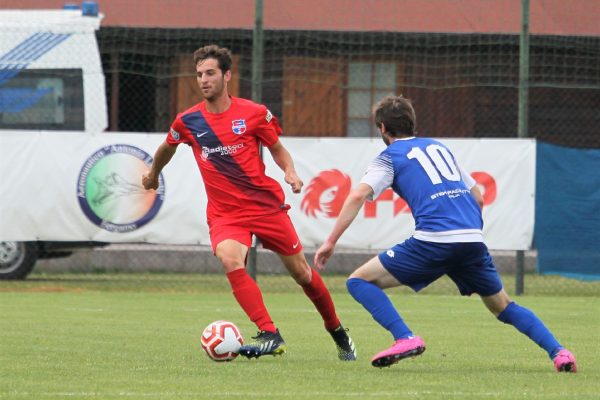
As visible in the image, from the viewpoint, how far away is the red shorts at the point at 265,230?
8953mm

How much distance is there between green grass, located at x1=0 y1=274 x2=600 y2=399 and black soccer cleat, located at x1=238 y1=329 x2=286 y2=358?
0.08 meters

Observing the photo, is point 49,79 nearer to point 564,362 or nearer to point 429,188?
point 429,188

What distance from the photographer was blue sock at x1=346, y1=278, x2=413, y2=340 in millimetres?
8023

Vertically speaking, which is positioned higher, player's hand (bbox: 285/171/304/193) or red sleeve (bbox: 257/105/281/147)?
red sleeve (bbox: 257/105/281/147)

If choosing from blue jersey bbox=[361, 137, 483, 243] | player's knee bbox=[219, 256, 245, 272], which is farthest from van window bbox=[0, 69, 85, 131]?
blue jersey bbox=[361, 137, 483, 243]

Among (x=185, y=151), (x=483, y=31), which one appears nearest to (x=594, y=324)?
(x=185, y=151)

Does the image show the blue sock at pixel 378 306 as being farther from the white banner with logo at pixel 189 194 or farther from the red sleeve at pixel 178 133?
the white banner with logo at pixel 189 194

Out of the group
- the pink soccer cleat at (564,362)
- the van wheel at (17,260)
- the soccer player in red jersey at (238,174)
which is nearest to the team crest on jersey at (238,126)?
the soccer player in red jersey at (238,174)

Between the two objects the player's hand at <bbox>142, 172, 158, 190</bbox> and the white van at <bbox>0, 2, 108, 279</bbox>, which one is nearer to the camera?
the player's hand at <bbox>142, 172, 158, 190</bbox>

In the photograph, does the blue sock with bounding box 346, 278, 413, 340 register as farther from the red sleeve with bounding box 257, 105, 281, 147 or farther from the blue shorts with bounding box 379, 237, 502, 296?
the red sleeve with bounding box 257, 105, 281, 147

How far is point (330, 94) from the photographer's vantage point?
23.4 metres

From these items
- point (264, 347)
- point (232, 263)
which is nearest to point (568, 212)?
point (232, 263)

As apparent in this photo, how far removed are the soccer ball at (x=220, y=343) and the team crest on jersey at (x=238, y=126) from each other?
127 cm

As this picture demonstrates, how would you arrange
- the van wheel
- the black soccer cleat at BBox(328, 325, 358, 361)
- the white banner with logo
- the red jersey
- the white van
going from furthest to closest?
the white van, the van wheel, the white banner with logo, the red jersey, the black soccer cleat at BBox(328, 325, 358, 361)
